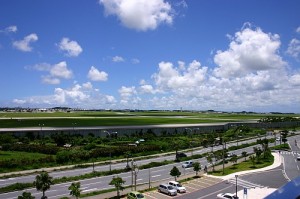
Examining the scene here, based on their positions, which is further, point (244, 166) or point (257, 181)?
point (244, 166)

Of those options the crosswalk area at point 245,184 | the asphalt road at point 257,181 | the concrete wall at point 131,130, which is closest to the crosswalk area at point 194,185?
the asphalt road at point 257,181

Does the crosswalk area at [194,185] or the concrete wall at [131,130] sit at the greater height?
the concrete wall at [131,130]

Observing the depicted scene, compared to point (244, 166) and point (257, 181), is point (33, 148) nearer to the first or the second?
point (244, 166)

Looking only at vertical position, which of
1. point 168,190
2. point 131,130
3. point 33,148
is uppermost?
point 131,130

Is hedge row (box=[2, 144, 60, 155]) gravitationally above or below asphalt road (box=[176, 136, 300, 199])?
above

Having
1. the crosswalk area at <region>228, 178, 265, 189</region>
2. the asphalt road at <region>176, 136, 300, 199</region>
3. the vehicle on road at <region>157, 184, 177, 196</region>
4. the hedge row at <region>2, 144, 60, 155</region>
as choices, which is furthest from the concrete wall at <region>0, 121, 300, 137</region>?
the vehicle on road at <region>157, 184, 177, 196</region>

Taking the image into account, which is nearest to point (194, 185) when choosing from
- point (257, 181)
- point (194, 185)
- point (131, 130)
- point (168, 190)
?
point (194, 185)

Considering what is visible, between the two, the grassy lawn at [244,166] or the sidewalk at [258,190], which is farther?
the grassy lawn at [244,166]

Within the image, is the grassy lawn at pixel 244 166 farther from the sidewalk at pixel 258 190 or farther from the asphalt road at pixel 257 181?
the asphalt road at pixel 257 181

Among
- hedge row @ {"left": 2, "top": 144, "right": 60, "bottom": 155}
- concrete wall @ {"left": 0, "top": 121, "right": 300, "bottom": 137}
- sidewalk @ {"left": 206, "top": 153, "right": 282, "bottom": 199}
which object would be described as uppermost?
concrete wall @ {"left": 0, "top": 121, "right": 300, "bottom": 137}

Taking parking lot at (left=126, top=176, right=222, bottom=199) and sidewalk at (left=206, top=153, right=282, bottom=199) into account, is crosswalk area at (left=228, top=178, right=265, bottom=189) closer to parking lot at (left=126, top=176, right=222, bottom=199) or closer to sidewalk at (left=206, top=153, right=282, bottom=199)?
parking lot at (left=126, top=176, right=222, bottom=199)

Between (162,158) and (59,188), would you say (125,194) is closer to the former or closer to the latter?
(59,188)

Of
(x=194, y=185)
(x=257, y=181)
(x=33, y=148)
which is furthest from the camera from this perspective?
(x=33, y=148)

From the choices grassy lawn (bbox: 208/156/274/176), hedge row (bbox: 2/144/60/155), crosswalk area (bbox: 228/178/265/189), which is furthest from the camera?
hedge row (bbox: 2/144/60/155)
